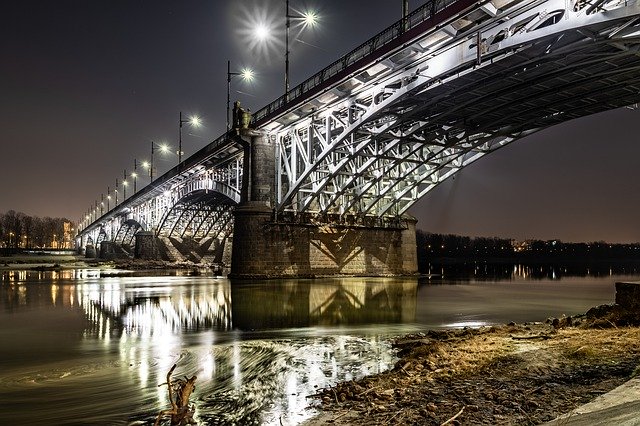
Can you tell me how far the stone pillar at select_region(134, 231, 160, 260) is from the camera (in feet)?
262

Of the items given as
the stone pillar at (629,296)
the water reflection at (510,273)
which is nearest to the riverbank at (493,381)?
the stone pillar at (629,296)

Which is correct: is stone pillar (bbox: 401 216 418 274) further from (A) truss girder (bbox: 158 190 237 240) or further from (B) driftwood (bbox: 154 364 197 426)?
(B) driftwood (bbox: 154 364 197 426)

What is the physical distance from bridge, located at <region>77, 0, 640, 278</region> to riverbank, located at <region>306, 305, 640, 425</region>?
11296 mm

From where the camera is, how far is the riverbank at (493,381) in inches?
219

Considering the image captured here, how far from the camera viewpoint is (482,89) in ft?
77.7

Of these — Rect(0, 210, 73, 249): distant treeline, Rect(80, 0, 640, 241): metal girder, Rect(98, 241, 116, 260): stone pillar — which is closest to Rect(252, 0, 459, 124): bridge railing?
Rect(80, 0, 640, 241): metal girder

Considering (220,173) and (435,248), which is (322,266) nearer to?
(220,173)

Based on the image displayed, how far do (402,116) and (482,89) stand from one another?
4779 mm

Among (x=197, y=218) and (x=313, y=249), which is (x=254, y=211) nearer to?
(x=313, y=249)

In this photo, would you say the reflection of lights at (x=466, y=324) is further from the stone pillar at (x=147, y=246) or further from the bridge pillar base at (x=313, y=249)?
the stone pillar at (x=147, y=246)

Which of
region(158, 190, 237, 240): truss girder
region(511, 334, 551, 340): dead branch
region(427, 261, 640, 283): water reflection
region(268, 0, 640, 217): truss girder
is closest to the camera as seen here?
region(511, 334, 551, 340): dead branch

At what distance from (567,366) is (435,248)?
17658 centimetres

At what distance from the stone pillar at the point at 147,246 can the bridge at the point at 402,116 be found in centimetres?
2795

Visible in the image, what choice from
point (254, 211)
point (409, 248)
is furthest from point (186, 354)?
point (409, 248)
